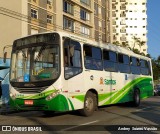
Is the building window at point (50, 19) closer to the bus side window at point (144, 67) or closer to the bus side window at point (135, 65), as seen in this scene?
the bus side window at point (144, 67)

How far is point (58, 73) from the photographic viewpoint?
12430mm

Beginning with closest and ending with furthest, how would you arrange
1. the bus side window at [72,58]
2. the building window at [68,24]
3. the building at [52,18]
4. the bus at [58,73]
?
the bus at [58,73] → the bus side window at [72,58] → the building at [52,18] → the building window at [68,24]

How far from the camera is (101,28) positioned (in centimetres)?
6084

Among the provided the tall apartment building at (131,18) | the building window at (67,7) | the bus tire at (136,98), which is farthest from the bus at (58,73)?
the tall apartment building at (131,18)

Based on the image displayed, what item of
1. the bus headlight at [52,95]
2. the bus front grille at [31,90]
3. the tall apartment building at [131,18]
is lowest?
the bus headlight at [52,95]

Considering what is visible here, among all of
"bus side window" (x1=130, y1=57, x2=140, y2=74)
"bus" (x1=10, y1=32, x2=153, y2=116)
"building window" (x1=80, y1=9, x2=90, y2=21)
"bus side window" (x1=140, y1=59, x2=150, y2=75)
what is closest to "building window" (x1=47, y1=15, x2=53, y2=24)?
"building window" (x1=80, y1=9, x2=90, y2=21)

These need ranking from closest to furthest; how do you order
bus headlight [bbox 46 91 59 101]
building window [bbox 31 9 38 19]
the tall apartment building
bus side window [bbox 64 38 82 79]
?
bus headlight [bbox 46 91 59 101] < bus side window [bbox 64 38 82 79] < building window [bbox 31 9 38 19] < the tall apartment building

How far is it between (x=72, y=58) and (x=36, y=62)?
135 centimetres

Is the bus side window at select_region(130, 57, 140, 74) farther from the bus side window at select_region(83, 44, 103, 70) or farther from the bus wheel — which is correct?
the bus wheel

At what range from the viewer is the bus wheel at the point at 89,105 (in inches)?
555

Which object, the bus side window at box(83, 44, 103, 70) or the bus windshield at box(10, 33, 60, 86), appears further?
the bus side window at box(83, 44, 103, 70)

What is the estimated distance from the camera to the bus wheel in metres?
14.1

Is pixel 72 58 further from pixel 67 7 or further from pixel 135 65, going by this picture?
pixel 67 7

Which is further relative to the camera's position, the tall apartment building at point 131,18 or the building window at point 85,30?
the tall apartment building at point 131,18
